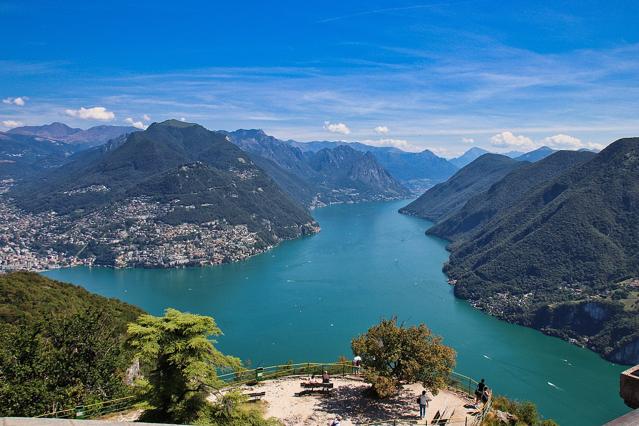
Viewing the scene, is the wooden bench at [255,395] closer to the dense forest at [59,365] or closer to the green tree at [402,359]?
the green tree at [402,359]

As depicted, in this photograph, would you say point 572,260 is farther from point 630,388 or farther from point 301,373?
point 630,388

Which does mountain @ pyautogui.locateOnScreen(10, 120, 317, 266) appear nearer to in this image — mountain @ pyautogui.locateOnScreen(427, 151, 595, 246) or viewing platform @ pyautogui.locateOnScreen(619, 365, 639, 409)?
mountain @ pyautogui.locateOnScreen(427, 151, 595, 246)

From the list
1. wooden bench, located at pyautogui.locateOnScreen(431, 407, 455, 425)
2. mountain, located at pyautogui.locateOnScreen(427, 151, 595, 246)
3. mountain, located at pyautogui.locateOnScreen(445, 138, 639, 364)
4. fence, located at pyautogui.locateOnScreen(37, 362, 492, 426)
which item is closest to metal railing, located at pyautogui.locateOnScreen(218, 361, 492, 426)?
fence, located at pyautogui.locateOnScreen(37, 362, 492, 426)

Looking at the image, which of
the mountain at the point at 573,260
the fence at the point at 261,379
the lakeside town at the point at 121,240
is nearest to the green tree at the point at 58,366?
the fence at the point at 261,379

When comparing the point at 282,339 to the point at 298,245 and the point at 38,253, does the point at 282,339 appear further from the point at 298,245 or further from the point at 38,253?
the point at 38,253

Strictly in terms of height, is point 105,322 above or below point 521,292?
above

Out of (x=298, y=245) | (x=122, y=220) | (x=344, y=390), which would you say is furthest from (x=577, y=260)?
(x=122, y=220)
